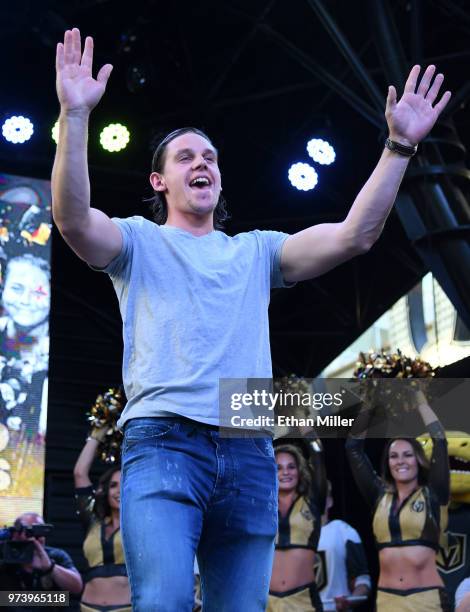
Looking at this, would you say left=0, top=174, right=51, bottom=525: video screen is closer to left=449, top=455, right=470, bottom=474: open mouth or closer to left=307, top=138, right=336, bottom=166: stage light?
left=307, top=138, right=336, bottom=166: stage light

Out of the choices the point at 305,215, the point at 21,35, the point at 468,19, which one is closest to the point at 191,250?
the point at 468,19

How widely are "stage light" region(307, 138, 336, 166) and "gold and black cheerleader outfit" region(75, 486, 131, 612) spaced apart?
396 cm

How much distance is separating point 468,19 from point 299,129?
2215 mm

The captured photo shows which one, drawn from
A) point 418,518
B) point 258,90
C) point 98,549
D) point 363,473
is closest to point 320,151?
point 258,90

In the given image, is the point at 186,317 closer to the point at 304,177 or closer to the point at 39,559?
the point at 39,559

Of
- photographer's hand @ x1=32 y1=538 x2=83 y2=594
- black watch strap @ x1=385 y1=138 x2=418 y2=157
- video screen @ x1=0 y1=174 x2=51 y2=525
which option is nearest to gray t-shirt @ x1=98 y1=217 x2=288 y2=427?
black watch strap @ x1=385 y1=138 x2=418 y2=157

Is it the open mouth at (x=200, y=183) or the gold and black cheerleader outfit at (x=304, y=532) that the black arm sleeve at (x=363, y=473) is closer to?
the gold and black cheerleader outfit at (x=304, y=532)

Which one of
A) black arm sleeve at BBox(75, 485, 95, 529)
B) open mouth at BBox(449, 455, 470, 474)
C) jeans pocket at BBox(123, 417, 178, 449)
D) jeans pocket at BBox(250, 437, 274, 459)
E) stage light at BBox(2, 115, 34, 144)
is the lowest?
jeans pocket at BBox(250, 437, 274, 459)

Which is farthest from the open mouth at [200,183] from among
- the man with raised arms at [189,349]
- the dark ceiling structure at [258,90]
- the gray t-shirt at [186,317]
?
the dark ceiling structure at [258,90]

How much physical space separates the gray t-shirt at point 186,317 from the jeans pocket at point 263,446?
117 mm

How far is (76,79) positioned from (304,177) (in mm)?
7985

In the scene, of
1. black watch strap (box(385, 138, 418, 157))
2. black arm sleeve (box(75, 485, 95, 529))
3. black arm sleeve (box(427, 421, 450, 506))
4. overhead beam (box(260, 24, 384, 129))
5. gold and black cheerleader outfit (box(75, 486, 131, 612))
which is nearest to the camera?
black watch strap (box(385, 138, 418, 157))

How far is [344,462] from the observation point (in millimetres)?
11953

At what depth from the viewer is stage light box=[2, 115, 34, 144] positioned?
951 cm
